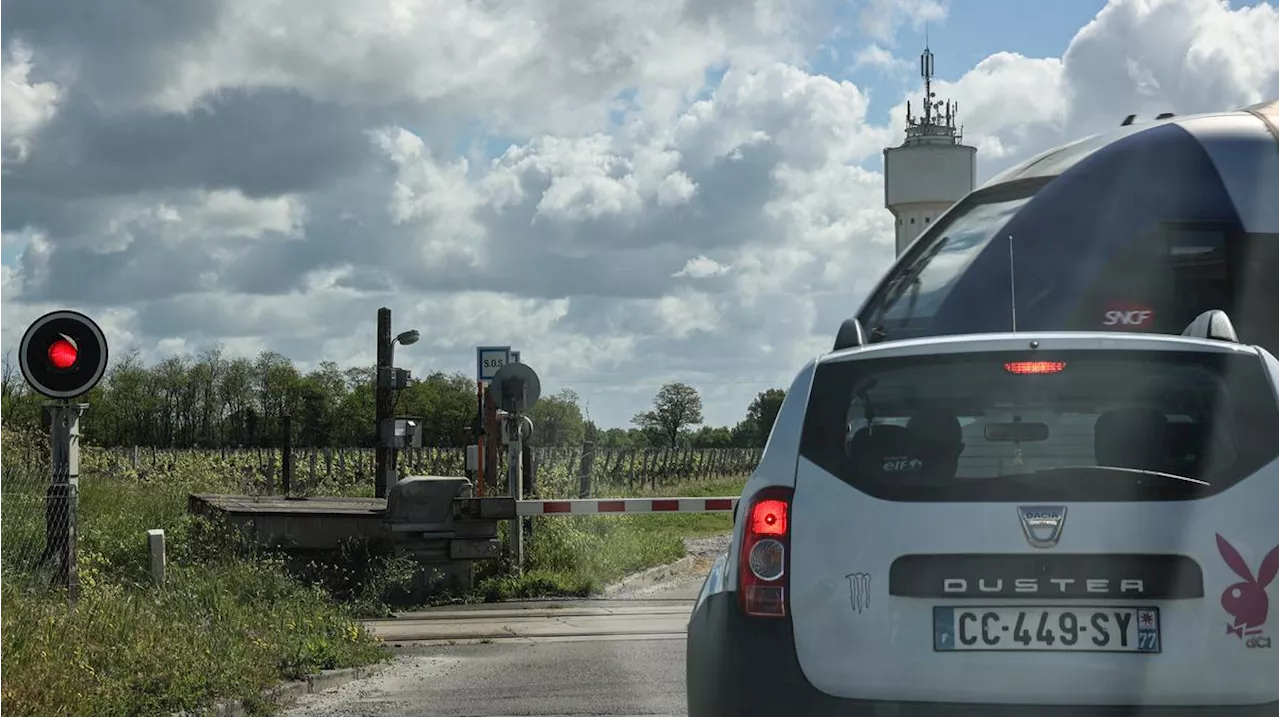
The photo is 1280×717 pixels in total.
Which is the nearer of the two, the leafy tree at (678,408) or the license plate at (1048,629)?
the license plate at (1048,629)

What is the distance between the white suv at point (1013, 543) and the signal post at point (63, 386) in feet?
22.0

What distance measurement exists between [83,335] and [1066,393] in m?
7.51

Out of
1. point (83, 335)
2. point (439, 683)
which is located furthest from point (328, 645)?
point (83, 335)

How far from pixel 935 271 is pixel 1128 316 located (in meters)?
1.21

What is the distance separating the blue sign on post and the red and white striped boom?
12.2 ft

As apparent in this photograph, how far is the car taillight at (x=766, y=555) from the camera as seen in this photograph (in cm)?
452

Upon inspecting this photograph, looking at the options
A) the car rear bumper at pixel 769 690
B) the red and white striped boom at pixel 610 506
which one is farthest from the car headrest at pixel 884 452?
the red and white striped boom at pixel 610 506

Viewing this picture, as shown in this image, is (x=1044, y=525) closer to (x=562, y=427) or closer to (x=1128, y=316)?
(x=1128, y=316)

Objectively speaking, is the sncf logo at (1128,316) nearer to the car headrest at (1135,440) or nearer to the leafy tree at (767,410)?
the leafy tree at (767,410)

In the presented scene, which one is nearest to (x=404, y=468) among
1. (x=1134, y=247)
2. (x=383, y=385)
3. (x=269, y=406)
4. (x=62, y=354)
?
(x=383, y=385)

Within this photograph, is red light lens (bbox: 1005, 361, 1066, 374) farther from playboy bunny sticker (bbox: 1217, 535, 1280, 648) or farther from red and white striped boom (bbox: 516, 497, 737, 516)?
red and white striped boom (bbox: 516, 497, 737, 516)

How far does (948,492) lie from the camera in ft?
14.3

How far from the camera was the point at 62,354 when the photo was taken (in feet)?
33.0

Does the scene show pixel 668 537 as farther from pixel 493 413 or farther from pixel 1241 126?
pixel 1241 126
